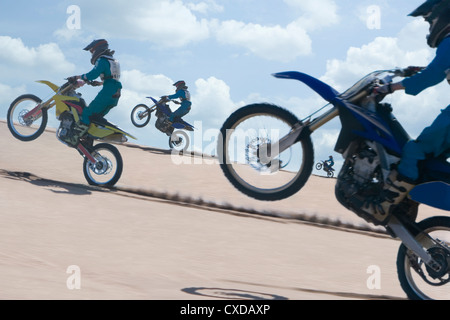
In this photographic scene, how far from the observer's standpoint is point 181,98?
17.8 meters

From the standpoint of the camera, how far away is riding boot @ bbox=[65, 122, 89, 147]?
1141cm

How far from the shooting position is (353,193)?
490 centimetres

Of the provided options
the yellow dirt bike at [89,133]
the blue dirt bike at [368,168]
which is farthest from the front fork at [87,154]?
the blue dirt bike at [368,168]

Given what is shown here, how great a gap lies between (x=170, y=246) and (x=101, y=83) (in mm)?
5506

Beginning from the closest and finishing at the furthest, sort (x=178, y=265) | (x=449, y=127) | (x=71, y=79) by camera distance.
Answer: (x=449, y=127) < (x=178, y=265) < (x=71, y=79)

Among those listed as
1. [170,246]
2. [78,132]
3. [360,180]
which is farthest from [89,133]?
[360,180]

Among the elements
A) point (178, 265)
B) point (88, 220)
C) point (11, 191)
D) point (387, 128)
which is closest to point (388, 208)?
point (387, 128)

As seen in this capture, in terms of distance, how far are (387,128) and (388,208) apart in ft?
2.19

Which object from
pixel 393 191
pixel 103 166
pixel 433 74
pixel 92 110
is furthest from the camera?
pixel 92 110

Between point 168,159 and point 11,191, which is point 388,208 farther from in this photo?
point 168,159

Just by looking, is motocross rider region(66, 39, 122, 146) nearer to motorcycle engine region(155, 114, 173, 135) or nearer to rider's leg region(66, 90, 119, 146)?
rider's leg region(66, 90, 119, 146)

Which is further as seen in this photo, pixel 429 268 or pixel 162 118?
pixel 162 118

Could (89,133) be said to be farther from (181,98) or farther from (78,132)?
(181,98)

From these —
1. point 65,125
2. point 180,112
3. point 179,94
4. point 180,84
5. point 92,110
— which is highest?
point 180,84
